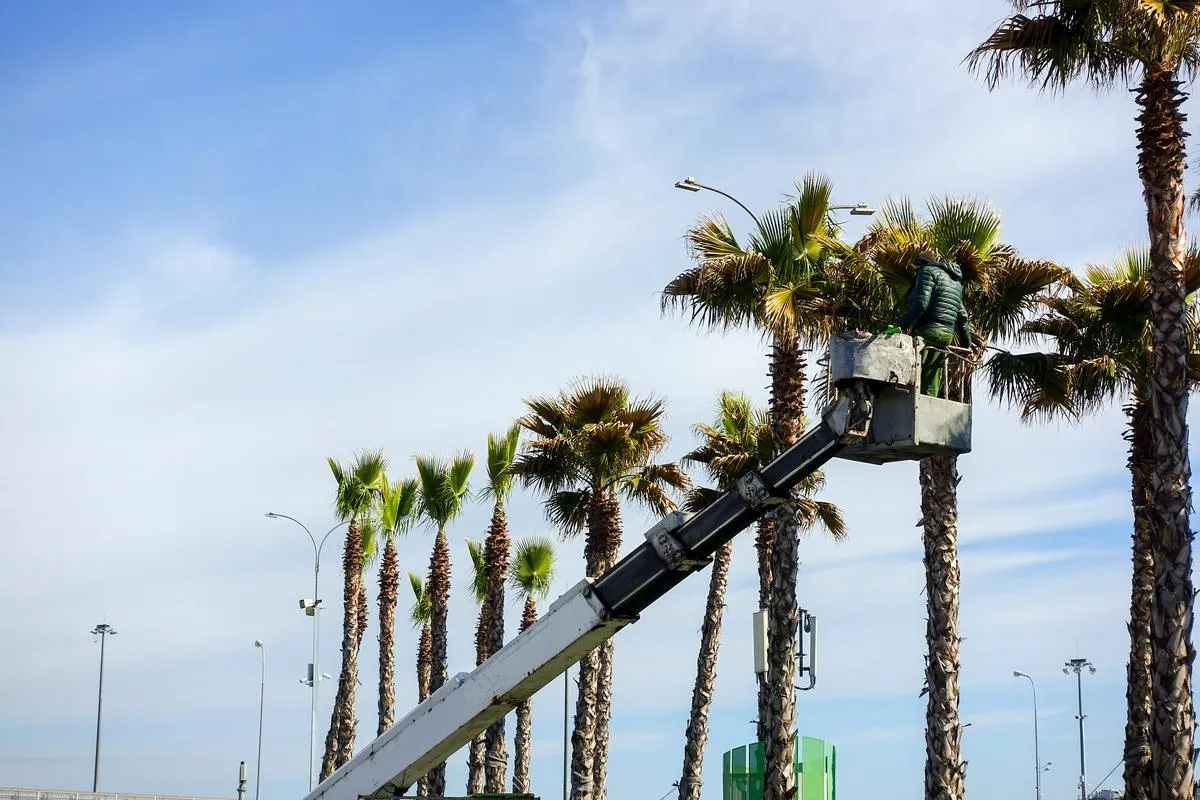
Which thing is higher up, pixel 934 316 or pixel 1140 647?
pixel 934 316

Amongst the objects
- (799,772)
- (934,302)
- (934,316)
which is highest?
(934,302)

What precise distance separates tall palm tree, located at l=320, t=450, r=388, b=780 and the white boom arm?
3059 centimetres

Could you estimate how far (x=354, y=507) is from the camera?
160 ft

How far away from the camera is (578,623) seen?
1661 centimetres

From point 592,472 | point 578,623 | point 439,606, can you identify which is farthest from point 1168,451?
point 439,606

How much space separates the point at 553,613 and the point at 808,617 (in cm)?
539

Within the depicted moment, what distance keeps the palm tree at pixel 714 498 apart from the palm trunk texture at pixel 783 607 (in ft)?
26.0

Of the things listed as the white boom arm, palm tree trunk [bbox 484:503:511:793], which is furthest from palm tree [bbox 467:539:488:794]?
the white boom arm

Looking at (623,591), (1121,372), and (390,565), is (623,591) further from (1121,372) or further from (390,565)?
(390,565)

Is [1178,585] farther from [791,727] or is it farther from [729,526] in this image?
[791,727]

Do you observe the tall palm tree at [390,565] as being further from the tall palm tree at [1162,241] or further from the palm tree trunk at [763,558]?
the tall palm tree at [1162,241]

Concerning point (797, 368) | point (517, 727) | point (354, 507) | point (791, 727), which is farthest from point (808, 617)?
point (354, 507)

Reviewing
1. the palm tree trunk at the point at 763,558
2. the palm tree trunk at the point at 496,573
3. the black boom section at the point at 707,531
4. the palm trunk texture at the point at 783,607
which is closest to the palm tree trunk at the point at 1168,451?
the black boom section at the point at 707,531

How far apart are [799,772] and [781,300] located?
22.3ft
